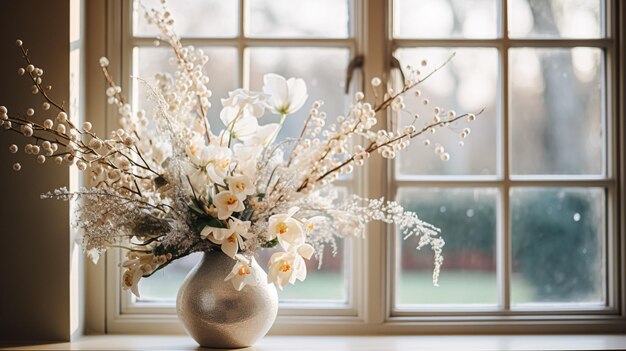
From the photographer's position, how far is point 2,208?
212 cm

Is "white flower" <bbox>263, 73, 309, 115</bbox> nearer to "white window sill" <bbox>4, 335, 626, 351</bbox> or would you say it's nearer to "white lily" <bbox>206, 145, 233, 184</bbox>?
"white lily" <bbox>206, 145, 233, 184</bbox>

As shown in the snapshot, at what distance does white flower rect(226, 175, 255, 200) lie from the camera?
1.83 m

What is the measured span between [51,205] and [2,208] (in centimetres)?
13

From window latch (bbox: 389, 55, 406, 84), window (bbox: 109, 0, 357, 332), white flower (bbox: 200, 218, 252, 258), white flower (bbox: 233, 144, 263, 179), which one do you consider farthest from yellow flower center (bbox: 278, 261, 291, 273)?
window latch (bbox: 389, 55, 406, 84)

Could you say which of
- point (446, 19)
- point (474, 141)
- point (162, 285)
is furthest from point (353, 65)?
point (162, 285)

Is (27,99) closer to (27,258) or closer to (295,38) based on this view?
(27,258)

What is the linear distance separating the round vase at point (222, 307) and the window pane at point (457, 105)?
0.64 m

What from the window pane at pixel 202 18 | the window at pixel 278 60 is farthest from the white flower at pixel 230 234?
the window pane at pixel 202 18

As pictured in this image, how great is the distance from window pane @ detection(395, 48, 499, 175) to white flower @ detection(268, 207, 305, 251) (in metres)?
0.61

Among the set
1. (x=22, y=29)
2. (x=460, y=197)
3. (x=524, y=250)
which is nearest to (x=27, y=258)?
(x=22, y=29)

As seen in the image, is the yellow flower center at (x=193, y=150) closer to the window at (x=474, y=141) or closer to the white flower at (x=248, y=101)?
the white flower at (x=248, y=101)

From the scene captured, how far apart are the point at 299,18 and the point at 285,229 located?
792 mm

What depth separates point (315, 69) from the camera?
7.72 feet

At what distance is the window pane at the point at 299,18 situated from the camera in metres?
2.35
